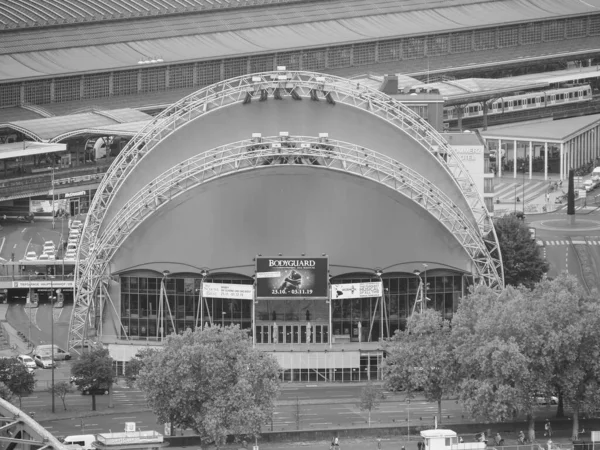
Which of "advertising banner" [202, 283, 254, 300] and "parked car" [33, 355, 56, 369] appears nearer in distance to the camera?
"advertising banner" [202, 283, 254, 300]

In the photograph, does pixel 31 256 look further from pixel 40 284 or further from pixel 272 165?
pixel 272 165

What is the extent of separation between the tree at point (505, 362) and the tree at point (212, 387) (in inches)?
503

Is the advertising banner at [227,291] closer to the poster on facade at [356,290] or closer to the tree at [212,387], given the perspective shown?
the poster on facade at [356,290]

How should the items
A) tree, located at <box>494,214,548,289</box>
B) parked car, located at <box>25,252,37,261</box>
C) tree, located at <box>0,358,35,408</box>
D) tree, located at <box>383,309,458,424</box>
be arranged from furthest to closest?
parked car, located at <box>25,252,37,261</box>
tree, located at <box>494,214,548,289</box>
tree, located at <box>0,358,35,408</box>
tree, located at <box>383,309,458,424</box>

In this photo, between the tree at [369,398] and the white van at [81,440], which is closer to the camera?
the white van at [81,440]

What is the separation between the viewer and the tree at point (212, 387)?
128m

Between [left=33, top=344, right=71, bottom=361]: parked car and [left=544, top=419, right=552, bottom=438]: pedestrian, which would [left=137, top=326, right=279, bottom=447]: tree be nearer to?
[left=544, top=419, right=552, bottom=438]: pedestrian

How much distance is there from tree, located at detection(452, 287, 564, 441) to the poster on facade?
67.6 ft

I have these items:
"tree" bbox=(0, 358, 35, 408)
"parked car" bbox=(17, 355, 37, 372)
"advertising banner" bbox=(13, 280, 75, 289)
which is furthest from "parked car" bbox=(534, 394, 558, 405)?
"advertising banner" bbox=(13, 280, 75, 289)

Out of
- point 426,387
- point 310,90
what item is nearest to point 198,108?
point 310,90

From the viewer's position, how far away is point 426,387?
13862cm

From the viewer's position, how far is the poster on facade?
160m

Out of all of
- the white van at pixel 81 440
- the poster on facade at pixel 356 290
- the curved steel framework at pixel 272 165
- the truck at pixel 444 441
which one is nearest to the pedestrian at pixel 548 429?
the truck at pixel 444 441

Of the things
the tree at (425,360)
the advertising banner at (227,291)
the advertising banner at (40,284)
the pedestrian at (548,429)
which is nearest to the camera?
the pedestrian at (548,429)
